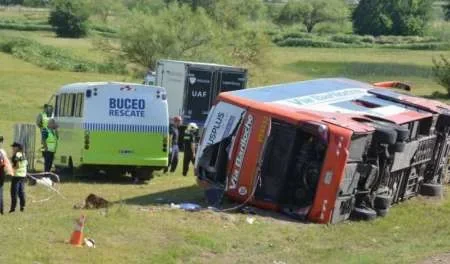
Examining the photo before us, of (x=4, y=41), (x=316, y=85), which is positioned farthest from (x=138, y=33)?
(x=316, y=85)

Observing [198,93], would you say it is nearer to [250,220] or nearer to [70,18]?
[250,220]

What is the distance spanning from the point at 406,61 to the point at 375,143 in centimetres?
6935

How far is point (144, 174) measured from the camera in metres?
22.7

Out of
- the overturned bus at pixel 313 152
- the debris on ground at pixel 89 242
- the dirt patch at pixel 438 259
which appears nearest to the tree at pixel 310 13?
the overturned bus at pixel 313 152

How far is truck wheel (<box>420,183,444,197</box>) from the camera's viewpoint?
18.8 m

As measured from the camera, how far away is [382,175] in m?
16.4

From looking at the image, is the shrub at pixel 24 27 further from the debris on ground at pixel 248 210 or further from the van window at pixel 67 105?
the debris on ground at pixel 248 210

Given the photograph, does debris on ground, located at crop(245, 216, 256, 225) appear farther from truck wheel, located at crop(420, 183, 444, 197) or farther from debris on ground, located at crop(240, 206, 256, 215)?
truck wheel, located at crop(420, 183, 444, 197)

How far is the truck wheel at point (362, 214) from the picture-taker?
629 inches

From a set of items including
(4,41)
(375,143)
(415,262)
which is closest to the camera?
(415,262)

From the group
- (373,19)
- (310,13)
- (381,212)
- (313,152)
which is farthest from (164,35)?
(310,13)

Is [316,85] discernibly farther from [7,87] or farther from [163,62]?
[7,87]

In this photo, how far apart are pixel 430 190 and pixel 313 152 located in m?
4.16

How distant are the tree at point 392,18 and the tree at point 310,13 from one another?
19.0 meters
